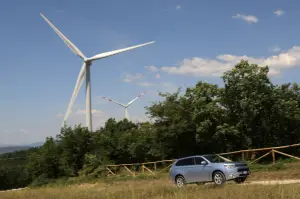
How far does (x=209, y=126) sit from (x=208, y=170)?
42.6ft

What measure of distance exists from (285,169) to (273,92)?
9.10m

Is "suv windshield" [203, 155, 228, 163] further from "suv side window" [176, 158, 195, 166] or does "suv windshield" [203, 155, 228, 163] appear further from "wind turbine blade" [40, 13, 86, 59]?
"wind turbine blade" [40, 13, 86, 59]

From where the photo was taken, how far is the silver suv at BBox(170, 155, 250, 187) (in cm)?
1733

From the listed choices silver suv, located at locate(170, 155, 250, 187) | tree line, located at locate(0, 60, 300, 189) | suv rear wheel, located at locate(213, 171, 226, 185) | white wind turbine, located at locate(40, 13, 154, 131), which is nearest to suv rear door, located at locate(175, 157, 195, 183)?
silver suv, located at locate(170, 155, 250, 187)

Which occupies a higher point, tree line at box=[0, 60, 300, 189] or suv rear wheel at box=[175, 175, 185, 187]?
tree line at box=[0, 60, 300, 189]

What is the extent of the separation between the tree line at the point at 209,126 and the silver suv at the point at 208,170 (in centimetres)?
1050

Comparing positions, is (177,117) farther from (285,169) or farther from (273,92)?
(285,169)

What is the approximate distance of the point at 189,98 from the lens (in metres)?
32.8

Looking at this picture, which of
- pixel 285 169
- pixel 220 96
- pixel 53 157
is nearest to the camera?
pixel 285 169

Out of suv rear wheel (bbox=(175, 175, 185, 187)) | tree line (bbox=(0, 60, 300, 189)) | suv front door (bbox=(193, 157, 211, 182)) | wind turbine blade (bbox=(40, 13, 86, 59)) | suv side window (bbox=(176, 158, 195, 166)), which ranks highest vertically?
wind turbine blade (bbox=(40, 13, 86, 59))

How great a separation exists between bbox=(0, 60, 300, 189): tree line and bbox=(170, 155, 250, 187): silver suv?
10.5 m

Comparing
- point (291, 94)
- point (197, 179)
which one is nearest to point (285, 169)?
point (197, 179)

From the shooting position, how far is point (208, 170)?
58.5 ft

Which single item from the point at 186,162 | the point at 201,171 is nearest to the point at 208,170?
the point at 201,171
